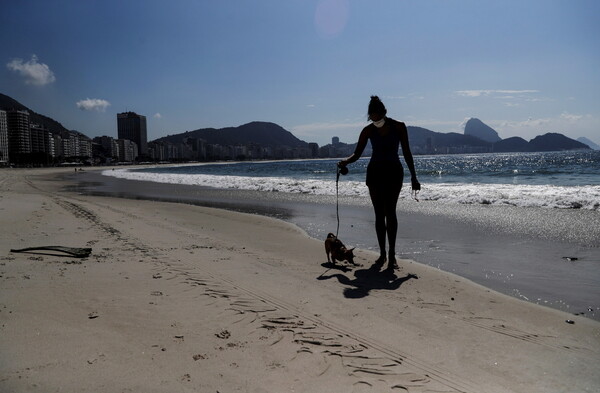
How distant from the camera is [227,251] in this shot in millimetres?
5590

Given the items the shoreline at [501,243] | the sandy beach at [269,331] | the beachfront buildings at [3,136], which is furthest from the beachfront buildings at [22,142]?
the sandy beach at [269,331]

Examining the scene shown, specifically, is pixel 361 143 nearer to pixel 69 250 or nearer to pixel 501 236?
pixel 501 236

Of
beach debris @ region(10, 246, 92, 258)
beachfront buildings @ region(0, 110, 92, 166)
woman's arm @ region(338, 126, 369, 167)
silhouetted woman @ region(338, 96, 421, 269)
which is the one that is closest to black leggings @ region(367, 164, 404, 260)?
silhouetted woman @ region(338, 96, 421, 269)

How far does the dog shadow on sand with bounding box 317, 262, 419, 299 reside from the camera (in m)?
3.81

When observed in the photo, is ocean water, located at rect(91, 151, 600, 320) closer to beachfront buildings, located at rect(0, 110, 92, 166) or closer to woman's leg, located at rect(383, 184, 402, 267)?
woman's leg, located at rect(383, 184, 402, 267)

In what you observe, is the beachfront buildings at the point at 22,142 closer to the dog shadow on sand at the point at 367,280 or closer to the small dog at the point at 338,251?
the small dog at the point at 338,251

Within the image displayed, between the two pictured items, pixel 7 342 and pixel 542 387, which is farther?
pixel 7 342

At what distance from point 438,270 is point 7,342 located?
413cm

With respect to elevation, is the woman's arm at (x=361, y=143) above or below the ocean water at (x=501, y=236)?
above

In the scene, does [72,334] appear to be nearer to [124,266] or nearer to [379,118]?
[124,266]

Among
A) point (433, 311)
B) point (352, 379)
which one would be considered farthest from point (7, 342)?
point (433, 311)

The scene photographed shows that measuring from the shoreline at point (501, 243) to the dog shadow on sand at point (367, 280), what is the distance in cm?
81

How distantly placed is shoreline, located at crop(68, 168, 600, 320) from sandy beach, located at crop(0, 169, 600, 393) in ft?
1.47

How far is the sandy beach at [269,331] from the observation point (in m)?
2.11
